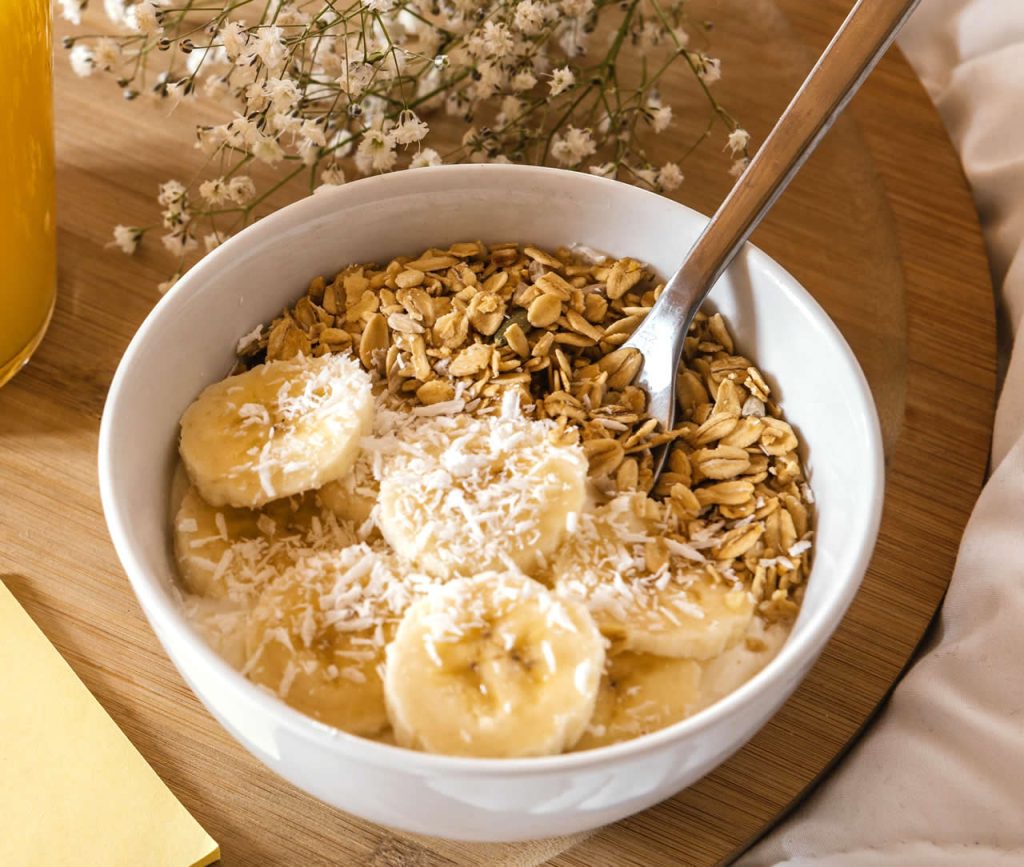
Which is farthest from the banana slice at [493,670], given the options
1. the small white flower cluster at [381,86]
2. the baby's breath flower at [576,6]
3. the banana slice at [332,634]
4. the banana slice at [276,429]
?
the baby's breath flower at [576,6]

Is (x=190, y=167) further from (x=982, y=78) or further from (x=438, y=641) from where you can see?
(x=982, y=78)

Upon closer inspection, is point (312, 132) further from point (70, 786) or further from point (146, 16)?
point (70, 786)

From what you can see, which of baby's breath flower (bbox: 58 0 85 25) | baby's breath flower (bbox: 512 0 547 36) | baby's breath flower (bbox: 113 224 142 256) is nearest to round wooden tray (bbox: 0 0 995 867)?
baby's breath flower (bbox: 113 224 142 256)

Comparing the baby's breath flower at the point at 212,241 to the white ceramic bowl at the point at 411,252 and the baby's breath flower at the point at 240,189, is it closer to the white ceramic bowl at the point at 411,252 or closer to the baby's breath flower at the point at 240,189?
the baby's breath flower at the point at 240,189

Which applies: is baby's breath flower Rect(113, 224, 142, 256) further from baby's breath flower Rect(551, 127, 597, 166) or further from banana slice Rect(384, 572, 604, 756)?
banana slice Rect(384, 572, 604, 756)

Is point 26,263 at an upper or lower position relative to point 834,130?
lower

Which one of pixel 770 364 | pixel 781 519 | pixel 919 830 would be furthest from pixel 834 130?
pixel 919 830
